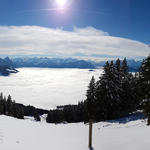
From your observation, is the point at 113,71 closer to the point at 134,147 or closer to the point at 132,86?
the point at 132,86

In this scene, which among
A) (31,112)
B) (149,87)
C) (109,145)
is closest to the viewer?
(109,145)

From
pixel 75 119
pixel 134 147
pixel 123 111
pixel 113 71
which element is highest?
pixel 113 71

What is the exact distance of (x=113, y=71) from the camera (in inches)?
1388

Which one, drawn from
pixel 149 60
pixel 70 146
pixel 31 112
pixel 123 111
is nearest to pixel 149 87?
pixel 149 60

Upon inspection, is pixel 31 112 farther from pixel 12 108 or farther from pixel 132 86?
pixel 132 86

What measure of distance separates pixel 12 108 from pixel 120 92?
5262 cm

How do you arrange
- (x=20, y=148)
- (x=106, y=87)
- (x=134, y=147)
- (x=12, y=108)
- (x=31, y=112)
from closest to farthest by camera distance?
(x=20, y=148) → (x=134, y=147) → (x=106, y=87) → (x=12, y=108) → (x=31, y=112)

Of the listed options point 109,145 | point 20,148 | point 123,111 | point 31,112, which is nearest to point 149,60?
point 109,145

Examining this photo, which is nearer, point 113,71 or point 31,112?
point 113,71

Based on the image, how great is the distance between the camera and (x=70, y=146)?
12.1 meters

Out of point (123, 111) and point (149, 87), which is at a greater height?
point (149, 87)

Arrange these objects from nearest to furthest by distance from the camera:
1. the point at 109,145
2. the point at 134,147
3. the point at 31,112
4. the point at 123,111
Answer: the point at 134,147 < the point at 109,145 < the point at 123,111 < the point at 31,112

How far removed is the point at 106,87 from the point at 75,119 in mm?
43288

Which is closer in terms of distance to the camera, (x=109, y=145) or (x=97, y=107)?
(x=109, y=145)
